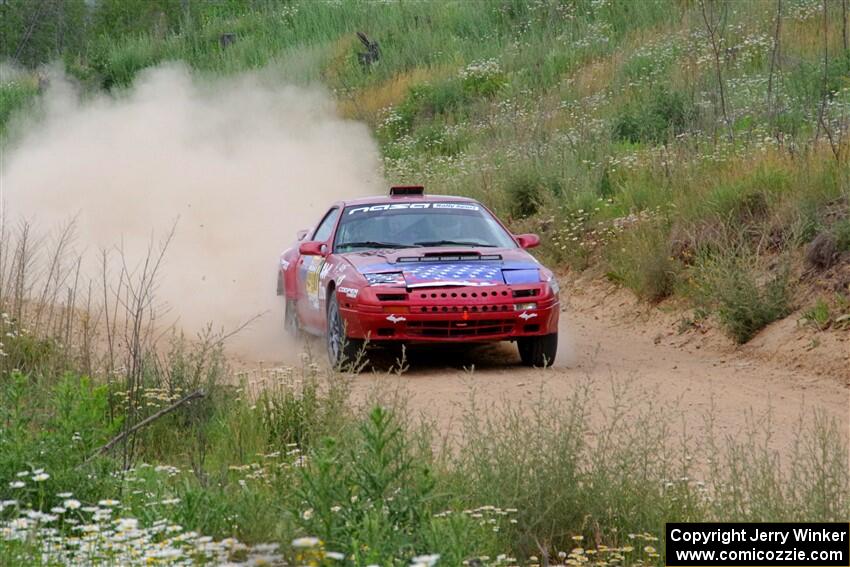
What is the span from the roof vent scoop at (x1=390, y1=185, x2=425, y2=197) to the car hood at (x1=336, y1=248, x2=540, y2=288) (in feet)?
4.89

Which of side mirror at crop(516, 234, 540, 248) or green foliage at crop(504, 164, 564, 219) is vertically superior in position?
green foliage at crop(504, 164, 564, 219)

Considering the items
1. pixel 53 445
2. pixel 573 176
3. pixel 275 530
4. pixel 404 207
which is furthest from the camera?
pixel 573 176

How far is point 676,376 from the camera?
12.7 metres

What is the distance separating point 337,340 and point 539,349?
178 cm

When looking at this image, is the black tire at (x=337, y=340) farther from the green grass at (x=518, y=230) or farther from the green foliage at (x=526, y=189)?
the green foliage at (x=526, y=189)

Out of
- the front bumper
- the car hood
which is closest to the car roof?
the car hood

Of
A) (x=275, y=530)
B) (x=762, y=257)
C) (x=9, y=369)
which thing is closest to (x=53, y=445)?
(x=275, y=530)

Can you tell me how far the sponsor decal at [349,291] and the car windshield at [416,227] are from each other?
990 millimetres

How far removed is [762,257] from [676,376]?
3.31 meters

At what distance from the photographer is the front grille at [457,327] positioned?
12500 millimetres

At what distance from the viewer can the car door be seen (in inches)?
542

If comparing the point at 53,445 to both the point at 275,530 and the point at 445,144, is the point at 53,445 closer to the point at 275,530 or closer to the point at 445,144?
the point at 275,530

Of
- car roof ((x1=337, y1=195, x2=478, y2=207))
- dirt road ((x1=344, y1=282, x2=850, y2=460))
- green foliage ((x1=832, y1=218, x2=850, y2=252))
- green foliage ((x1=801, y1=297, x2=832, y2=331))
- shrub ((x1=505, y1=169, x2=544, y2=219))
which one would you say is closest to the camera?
dirt road ((x1=344, y1=282, x2=850, y2=460))

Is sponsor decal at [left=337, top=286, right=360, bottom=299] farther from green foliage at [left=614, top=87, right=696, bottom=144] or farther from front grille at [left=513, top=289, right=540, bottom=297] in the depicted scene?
green foliage at [left=614, top=87, right=696, bottom=144]
